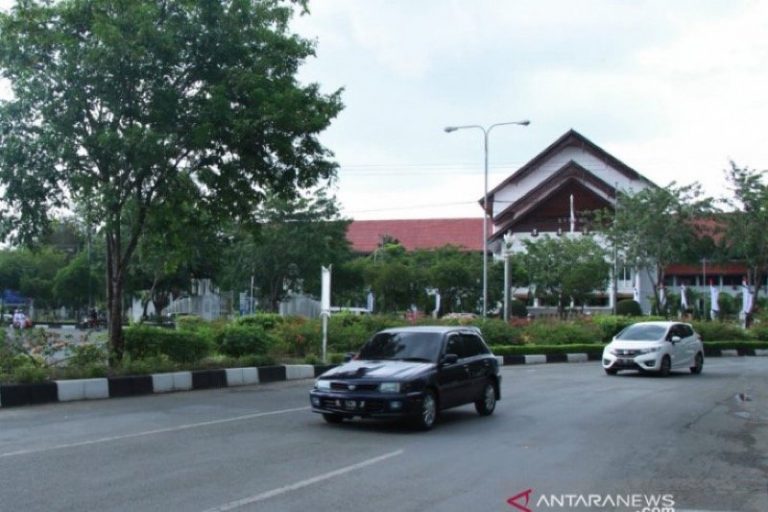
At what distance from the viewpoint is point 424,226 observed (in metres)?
86.6

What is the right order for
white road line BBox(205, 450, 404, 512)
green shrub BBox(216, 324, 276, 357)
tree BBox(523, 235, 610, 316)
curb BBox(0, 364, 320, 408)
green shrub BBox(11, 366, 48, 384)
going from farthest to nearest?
tree BBox(523, 235, 610, 316)
green shrub BBox(216, 324, 276, 357)
green shrub BBox(11, 366, 48, 384)
curb BBox(0, 364, 320, 408)
white road line BBox(205, 450, 404, 512)

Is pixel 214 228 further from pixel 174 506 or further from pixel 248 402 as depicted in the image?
pixel 174 506

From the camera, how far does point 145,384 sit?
1593cm

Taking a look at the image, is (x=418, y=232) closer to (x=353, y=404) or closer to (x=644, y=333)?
(x=644, y=333)

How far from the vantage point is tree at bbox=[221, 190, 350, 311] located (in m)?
46.2

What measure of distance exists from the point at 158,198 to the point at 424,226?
2746 inches

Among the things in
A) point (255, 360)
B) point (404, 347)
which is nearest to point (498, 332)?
point (255, 360)

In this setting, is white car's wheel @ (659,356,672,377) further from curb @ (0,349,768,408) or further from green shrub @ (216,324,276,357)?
green shrub @ (216,324,276,357)

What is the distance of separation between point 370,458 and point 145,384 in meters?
8.22

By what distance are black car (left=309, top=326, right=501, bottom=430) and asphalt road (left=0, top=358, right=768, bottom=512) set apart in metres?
0.33

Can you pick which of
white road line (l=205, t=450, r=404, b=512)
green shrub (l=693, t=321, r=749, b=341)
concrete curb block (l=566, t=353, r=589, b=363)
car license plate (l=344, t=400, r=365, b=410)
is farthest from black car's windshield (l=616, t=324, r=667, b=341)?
green shrub (l=693, t=321, r=749, b=341)

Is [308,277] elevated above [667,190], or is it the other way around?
[667,190]

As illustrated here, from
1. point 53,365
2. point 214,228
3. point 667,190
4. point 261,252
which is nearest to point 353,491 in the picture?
point 53,365

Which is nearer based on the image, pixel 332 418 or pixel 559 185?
pixel 332 418
